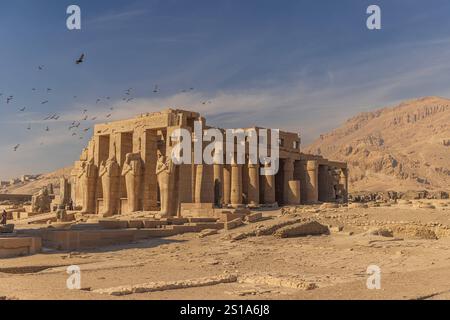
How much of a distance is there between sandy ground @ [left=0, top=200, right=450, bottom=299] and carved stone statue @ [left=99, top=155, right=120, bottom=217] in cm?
1161

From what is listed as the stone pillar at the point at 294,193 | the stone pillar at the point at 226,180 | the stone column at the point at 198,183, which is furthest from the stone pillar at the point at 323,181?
the stone column at the point at 198,183

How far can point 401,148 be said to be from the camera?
383 feet

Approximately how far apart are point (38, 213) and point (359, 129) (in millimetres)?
166612

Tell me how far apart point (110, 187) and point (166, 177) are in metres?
6.47

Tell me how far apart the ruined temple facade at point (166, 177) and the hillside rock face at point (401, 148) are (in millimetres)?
37901

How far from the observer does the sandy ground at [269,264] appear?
761 centimetres

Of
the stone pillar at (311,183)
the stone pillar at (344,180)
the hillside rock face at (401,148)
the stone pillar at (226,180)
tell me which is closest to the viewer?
the stone pillar at (226,180)

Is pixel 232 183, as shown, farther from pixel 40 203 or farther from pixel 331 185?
pixel 331 185

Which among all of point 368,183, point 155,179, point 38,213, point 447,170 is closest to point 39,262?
point 155,179

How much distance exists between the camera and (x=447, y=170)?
297 feet

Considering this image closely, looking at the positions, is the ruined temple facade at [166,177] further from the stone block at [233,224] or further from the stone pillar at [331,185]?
the stone block at [233,224]

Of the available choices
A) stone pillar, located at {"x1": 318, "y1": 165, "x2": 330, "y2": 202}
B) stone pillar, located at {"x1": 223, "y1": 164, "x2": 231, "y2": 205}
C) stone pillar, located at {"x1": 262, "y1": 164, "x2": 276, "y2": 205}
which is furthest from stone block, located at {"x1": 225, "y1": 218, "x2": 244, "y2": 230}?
stone pillar, located at {"x1": 318, "y1": 165, "x2": 330, "y2": 202}

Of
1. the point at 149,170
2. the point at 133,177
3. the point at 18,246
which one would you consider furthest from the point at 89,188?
the point at 18,246
